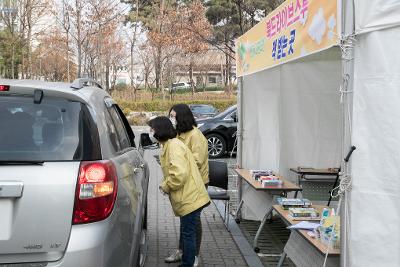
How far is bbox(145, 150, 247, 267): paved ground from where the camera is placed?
5.66 meters

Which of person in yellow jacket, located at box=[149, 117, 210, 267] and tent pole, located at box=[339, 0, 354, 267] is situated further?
person in yellow jacket, located at box=[149, 117, 210, 267]

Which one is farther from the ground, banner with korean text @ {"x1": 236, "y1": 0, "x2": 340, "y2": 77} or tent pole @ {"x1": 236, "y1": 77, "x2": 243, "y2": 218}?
banner with korean text @ {"x1": 236, "y1": 0, "x2": 340, "y2": 77}

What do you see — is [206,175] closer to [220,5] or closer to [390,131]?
[390,131]

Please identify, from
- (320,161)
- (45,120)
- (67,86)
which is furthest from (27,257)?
(320,161)

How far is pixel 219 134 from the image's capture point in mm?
15875

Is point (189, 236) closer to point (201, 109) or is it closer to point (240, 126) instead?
point (240, 126)

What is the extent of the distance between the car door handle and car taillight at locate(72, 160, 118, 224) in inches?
11.9

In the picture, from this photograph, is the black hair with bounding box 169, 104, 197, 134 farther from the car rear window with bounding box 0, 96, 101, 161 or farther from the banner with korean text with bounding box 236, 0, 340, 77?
the car rear window with bounding box 0, 96, 101, 161

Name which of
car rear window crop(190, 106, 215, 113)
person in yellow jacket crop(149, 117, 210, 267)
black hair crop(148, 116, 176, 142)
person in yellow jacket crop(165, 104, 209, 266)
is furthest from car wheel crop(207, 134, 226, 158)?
black hair crop(148, 116, 176, 142)

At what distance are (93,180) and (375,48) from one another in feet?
5.88

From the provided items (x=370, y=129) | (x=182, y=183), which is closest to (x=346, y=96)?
(x=370, y=129)

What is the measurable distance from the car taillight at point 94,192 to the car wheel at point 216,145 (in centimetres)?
1272

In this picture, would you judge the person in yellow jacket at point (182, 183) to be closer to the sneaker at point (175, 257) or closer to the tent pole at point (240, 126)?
the sneaker at point (175, 257)

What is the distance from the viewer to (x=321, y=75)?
7266 millimetres
